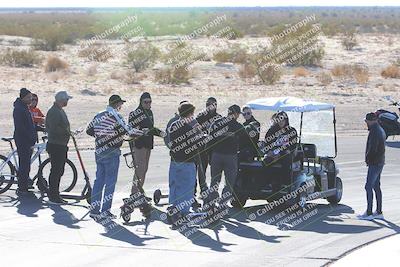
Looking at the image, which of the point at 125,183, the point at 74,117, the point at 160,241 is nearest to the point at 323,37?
the point at 74,117

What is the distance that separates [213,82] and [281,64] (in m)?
10.6

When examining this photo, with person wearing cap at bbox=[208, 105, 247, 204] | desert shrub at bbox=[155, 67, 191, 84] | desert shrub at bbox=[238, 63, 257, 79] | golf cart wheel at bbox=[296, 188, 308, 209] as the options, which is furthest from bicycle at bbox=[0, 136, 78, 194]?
desert shrub at bbox=[238, 63, 257, 79]

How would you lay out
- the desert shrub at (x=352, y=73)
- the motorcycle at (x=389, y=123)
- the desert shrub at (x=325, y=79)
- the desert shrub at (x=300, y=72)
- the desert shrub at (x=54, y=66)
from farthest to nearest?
the desert shrub at (x=300, y=72) → the desert shrub at (x=54, y=66) → the desert shrub at (x=352, y=73) → the desert shrub at (x=325, y=79) → the motorcycle at (x=389, y=123)

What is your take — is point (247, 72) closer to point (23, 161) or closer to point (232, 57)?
point (232, 57)

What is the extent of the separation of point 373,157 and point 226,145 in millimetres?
2531

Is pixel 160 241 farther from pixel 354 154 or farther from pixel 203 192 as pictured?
pixel 354 154

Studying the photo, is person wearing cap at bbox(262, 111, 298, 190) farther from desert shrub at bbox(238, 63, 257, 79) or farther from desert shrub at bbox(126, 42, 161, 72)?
desert shrub at bbox(126, 42, 161, 72)

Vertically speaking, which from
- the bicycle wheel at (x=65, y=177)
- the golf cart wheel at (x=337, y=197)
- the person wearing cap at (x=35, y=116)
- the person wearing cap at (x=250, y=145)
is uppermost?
the person wearing cap at (x=35, y=116)

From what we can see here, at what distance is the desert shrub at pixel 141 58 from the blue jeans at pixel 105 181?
1459 inches

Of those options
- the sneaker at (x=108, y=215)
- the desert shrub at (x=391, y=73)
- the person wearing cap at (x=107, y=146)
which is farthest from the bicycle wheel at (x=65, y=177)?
the desert shrub at (x=391, y=73)

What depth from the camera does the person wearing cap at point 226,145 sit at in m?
15.6

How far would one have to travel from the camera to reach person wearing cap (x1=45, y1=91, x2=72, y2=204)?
16.1 metres

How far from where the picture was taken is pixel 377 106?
39.3m

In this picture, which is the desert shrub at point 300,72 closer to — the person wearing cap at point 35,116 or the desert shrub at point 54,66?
the desert shrub at point 54,66
